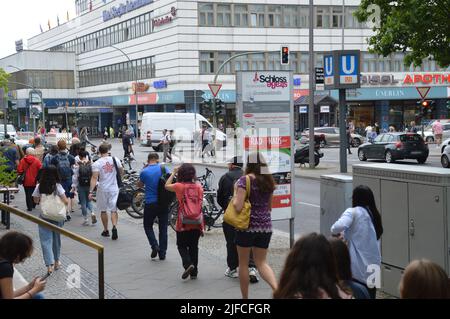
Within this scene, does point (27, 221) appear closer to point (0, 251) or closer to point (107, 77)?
point (0, 251)

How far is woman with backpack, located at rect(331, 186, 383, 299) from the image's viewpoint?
6309 mm

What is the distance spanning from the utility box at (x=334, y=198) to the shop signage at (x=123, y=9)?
56759mm

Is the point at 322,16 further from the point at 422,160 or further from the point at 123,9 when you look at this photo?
the point at 422,160

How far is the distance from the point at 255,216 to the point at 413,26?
714 inches

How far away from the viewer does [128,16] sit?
224ft

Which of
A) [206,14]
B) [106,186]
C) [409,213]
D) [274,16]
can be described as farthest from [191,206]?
[274,16]

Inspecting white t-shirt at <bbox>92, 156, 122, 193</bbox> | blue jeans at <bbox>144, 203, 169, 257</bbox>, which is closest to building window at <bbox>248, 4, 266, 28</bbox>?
white t-shirt at <bbox>92, 156, 122, 193</bbox>

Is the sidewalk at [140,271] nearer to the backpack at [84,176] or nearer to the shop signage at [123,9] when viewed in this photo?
the backpack at [84,176]

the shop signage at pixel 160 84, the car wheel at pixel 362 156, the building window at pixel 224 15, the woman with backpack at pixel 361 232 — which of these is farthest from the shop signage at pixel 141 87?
the woman with backpack at pixel 361 232

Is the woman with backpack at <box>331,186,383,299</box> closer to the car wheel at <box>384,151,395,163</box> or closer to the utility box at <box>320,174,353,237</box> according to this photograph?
the utility box at <box>320,174,353,237</box>

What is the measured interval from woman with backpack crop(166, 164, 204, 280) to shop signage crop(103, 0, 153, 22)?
56.5 m

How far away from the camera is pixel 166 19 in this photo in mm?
60031

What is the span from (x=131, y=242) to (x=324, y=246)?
325 inches

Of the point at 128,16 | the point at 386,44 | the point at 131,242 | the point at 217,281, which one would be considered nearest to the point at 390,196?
the point at 217,281
